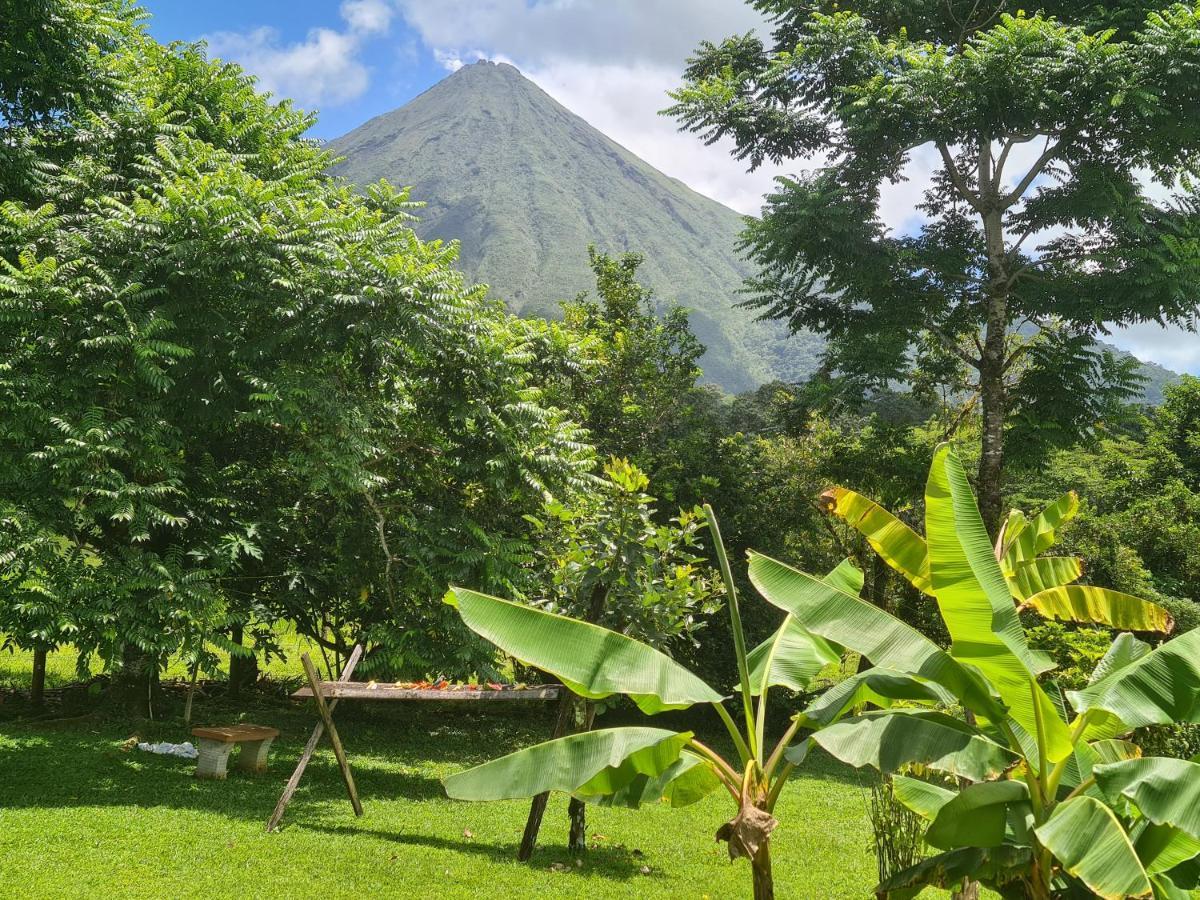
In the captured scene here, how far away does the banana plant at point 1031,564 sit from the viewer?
15.5 ft

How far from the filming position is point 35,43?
1170cm

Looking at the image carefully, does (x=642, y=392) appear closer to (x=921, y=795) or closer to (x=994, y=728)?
(x=921, y=795)

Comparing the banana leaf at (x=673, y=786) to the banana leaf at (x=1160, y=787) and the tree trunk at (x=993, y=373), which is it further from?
the tree trunk at (x=993, y=373)

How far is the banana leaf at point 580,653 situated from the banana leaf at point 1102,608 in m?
2.63

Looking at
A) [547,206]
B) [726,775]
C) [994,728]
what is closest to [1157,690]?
[994,728]

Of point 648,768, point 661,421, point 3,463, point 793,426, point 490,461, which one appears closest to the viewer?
point 648,768

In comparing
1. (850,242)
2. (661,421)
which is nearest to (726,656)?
(661,421)

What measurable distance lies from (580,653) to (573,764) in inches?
20.1

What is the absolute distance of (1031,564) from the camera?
A: 5594mm

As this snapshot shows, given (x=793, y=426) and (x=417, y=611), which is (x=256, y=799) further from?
(x=793, y=426)

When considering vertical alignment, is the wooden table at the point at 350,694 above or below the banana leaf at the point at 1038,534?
below

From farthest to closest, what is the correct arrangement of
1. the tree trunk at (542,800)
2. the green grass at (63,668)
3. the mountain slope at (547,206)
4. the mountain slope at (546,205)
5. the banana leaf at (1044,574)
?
the mountain slope at (546,205) → the mountain slope at (547,206) → the green grass at (63,668) → the tree trunk at (542,800) → the banana leaf at (1044,574)

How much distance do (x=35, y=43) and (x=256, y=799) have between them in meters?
10.7

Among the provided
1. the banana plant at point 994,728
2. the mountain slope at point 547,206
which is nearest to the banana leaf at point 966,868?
the banana plant at point 994,728
